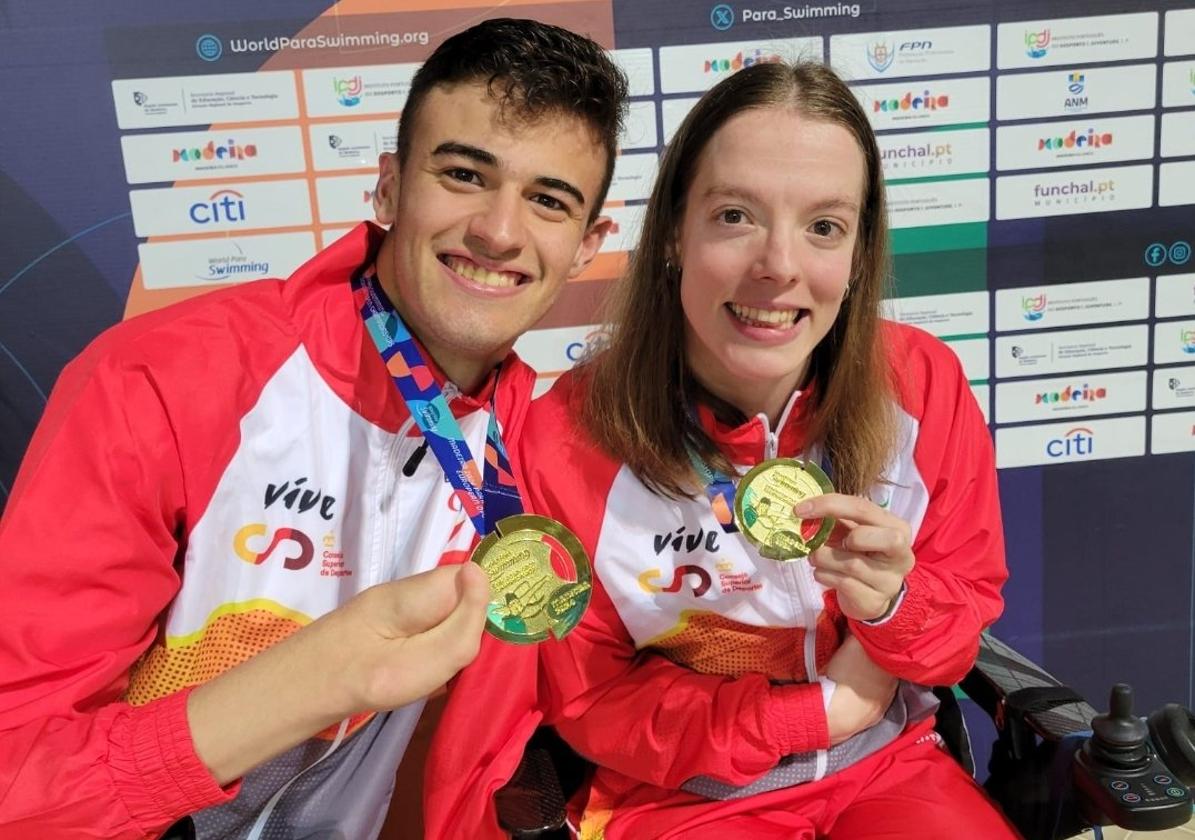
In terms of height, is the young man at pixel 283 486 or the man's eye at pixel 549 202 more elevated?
the man's eye at pixel 549 202

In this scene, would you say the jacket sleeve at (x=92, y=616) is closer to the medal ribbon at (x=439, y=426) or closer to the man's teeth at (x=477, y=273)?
the medal ribbon at (x=439, y=426)

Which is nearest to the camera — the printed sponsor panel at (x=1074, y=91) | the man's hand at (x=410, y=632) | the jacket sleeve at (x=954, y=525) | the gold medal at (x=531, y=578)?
the man's hand at (x=410, y=632)

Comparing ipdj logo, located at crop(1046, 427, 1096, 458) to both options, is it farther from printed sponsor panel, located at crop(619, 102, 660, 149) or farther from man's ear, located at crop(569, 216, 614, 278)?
man's ear, located at crop(569, 216, 614, 278)

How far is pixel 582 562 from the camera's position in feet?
4.73

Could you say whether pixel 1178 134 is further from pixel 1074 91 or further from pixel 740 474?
pixel 740 474

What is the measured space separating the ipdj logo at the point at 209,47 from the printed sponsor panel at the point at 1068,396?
2226 mm

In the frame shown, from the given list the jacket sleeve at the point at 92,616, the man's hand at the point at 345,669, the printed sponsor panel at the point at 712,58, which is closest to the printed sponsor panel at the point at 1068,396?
the printed sponsor panel at the point at 712,58

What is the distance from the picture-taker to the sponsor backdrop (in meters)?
2.12

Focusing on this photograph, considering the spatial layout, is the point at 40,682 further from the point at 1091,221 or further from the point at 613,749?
the point at 1091,221

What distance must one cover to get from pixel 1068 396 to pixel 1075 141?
71 centimetres

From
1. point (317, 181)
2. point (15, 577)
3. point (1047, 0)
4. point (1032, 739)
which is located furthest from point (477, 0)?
point (1032, 739)

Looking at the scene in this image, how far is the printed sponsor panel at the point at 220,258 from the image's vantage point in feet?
7.28

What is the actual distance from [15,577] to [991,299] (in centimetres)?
233

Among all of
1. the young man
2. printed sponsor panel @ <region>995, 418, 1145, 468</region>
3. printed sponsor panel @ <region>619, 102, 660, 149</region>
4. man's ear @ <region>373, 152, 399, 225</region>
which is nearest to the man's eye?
the young man
